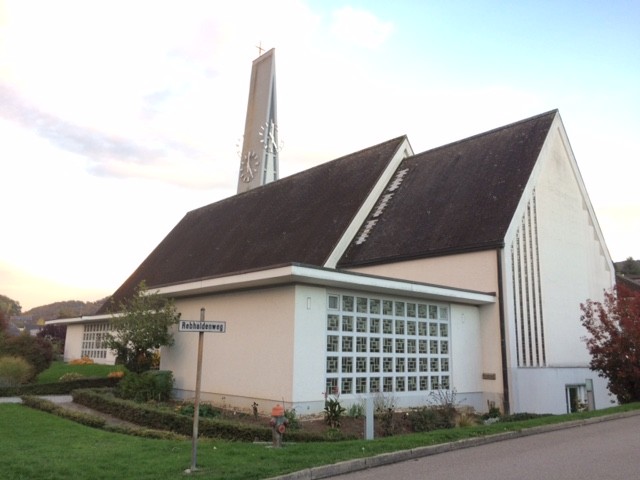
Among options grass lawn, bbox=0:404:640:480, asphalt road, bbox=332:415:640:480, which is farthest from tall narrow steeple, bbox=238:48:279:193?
asphalt road, bbox=332:415:640:480

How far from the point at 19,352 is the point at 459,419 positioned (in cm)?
1553

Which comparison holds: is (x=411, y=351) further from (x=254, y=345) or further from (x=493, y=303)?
(x=254, y=345)

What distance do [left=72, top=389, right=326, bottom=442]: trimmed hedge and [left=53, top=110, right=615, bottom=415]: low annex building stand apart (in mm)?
2161

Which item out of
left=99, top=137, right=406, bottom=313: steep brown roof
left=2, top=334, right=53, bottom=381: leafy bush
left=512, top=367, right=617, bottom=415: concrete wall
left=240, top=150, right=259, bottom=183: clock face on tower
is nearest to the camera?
left=512, top=367, right=617, bottom=415: concrete wall

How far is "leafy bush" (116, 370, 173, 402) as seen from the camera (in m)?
14.8

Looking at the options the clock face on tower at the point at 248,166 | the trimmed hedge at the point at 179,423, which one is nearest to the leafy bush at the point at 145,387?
the trimmed hedge at the point at 179,423

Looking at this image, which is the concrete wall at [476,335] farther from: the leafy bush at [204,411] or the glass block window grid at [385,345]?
the leafy bush at [204,411]

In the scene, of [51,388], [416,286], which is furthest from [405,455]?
[51,388]

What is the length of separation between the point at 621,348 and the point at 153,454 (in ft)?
40.7

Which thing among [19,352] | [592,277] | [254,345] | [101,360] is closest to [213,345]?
[254,345]

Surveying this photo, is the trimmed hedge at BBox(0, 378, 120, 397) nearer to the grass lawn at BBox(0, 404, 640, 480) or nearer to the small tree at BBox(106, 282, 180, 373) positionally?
the small tree at BBox(106, 282, 180, 373)

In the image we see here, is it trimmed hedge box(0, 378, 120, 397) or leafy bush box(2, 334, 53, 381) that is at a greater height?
leafy bush box(2, 334, 53, 381)

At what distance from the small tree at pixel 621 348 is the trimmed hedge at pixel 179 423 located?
9.42 metres

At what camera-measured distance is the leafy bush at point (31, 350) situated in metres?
19.0
